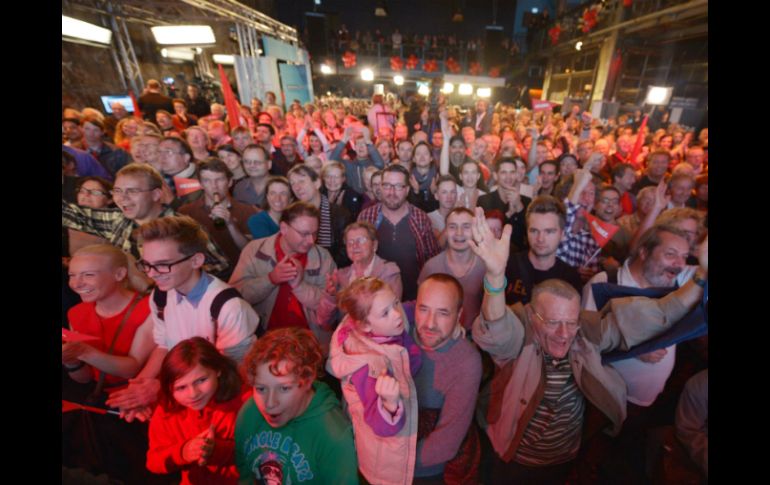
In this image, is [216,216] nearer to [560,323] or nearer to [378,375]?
[378,375]

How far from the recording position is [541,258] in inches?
97.4

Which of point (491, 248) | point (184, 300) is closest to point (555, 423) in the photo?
point (491, 248)

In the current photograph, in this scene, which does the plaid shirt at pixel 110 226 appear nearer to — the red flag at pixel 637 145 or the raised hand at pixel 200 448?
the raised hand at pixel 200 448

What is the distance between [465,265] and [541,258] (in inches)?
23.9

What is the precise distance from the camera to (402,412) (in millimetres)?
1436

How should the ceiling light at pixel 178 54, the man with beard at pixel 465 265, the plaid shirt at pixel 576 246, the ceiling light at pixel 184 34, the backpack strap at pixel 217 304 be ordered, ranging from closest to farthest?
the backpack strap at pixel 217 304 < the man with beard at pixel 465 265 < the plaid shirt at pixel 576 246 < the ceiling light at pixel 184 34 < the ceiling light at pixel 178 54

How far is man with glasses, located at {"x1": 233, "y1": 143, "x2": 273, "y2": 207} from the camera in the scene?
3.77 m

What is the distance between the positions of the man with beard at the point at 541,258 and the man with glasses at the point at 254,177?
2.93 m

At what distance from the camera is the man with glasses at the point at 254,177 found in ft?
12.4

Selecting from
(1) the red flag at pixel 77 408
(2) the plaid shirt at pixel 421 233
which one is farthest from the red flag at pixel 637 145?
(1) the red flag at pixel 77 408
